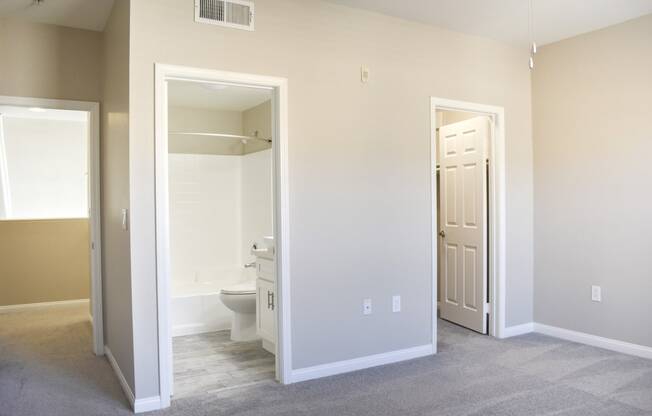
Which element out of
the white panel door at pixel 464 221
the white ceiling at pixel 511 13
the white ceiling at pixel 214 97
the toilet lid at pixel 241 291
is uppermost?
the white ceiling at pixel 511 13

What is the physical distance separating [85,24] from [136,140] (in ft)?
5.19

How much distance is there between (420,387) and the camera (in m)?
3.20

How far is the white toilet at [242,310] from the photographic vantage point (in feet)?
14.3

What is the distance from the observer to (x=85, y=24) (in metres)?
3.77

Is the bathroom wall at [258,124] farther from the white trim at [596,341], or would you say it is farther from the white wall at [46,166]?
the white trim at [596,341]

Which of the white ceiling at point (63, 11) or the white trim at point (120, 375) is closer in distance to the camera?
the white trim at point (120, 375)

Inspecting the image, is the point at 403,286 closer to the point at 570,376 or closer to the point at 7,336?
the point at 570,376

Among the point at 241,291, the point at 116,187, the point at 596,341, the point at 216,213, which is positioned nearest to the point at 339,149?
the point at 116,187

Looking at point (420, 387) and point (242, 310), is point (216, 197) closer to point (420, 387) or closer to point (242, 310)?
point (242, 310)

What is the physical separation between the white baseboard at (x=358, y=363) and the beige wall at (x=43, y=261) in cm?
405

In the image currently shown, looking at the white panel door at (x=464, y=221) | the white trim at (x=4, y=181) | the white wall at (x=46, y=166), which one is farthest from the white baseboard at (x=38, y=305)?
the white panel door at (x=464, y=221)

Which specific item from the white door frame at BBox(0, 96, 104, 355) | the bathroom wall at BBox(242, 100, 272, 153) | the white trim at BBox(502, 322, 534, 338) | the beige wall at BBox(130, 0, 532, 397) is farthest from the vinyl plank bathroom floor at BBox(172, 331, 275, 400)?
the bathroom wall at BBox(242, 100, 272, 153)

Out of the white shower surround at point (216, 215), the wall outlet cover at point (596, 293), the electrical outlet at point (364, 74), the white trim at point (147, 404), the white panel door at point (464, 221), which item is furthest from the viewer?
the white shower surround at point (216, 215)

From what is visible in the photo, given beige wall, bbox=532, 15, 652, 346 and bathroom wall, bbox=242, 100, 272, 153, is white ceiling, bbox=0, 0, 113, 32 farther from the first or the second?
beige wall, bbox=532, 15, 652, 346
